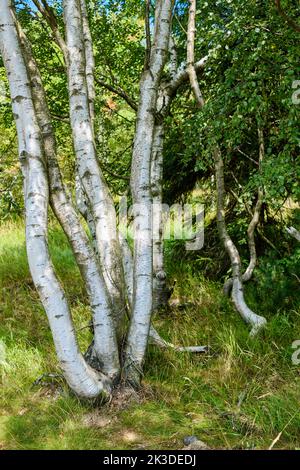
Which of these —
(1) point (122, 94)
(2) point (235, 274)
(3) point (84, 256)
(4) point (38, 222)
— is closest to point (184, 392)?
(3) point (84, 256)

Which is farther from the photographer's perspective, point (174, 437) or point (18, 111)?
point (18, 111)

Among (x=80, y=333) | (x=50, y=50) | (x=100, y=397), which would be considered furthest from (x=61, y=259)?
(x=100, y=397)

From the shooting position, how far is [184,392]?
3.45 meters

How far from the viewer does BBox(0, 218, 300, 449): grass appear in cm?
294

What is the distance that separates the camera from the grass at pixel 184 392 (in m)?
2.94

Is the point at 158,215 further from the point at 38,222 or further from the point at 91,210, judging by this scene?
the point at 38,222

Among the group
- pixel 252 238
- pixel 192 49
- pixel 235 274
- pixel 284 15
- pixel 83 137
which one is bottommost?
pixel 235 274

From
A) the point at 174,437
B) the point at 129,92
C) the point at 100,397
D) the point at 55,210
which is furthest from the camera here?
the point at 129,92

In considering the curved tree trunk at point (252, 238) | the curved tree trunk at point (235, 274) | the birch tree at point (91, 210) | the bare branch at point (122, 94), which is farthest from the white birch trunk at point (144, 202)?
the bare branch at point (122, 94)

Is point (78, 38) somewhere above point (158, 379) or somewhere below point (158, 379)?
above

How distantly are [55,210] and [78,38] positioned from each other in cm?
136

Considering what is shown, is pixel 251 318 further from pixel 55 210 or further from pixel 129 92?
pixel 129 92

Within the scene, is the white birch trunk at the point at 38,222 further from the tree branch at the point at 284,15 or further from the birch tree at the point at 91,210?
the tree branch at the point at 284,15
